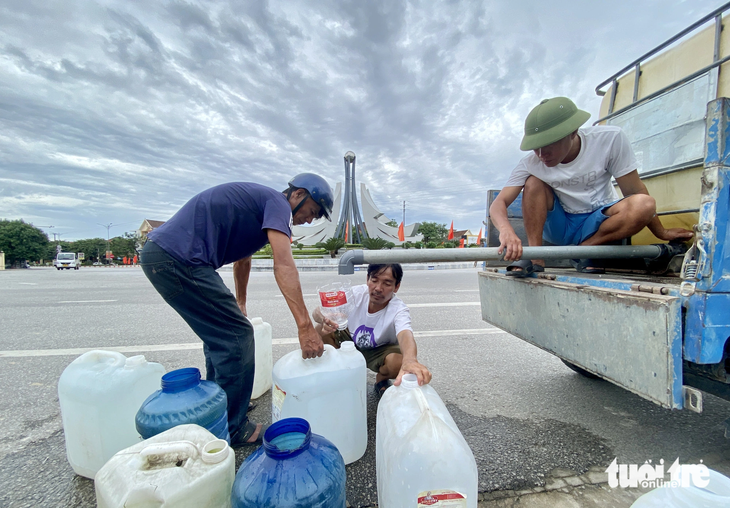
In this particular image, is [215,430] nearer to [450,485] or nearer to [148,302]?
[450,485]

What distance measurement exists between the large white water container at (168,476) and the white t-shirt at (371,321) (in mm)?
1451

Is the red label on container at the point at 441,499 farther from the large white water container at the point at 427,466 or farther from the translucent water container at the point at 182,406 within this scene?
the translucent water container at the point at 182,406

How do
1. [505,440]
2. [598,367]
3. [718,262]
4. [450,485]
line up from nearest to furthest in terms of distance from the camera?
[450,485] < [718,262] < [598,367] < [505,440]

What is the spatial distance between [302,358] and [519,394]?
1.83 meters

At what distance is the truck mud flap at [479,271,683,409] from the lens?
134 centimetres

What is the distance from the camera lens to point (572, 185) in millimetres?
2557

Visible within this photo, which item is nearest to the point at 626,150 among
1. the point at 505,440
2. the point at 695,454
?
the point at 695,454

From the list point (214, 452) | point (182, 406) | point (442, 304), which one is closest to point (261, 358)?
point (182, 406)

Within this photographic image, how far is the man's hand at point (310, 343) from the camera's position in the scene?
6.14ft

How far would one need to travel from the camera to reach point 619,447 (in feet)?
6.62

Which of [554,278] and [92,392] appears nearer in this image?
[92,392]

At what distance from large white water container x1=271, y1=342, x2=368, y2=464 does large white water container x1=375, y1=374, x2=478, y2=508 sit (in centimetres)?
54

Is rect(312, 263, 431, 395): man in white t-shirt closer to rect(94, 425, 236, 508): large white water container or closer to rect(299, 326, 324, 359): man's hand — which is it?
rect(299, 326, 324, 359): man's hand

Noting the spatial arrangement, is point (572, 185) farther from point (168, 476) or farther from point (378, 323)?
point (168, 476)
